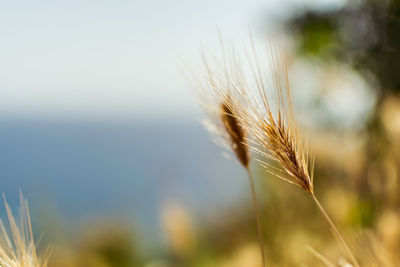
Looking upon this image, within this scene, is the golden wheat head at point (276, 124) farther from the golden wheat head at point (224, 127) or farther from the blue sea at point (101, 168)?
the blue sea at point (101, 168)

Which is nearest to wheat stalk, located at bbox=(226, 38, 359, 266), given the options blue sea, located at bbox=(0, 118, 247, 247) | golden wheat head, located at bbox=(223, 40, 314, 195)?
golden wheat head, located at bbox=(223, 40, 314, 195)

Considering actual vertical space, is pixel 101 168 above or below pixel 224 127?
below

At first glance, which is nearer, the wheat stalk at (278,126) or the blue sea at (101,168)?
the wheat stalk at (278,126)

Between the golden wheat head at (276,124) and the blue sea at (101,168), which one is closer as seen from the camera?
the golden wheat head at (276,124)

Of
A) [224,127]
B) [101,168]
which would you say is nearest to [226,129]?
[224,127]

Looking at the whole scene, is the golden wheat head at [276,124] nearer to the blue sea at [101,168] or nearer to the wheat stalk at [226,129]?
the wheat stalk at [226,129]

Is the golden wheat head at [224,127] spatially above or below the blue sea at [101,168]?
above

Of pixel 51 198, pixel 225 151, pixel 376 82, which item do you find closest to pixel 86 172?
pixel 51 198

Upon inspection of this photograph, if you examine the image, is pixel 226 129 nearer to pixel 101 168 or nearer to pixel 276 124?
pixel 276 124

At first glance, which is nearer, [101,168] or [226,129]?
[226,129]

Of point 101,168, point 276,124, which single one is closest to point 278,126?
point 276,124

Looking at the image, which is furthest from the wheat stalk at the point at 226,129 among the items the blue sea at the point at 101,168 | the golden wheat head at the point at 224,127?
the blue sea at the point at 101,168

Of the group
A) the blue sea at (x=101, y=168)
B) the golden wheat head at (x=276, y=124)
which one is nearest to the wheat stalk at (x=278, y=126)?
the golden wheat head at (x=276, y=124)

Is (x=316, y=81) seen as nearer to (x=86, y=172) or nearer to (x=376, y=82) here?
(x=376, y=82)
